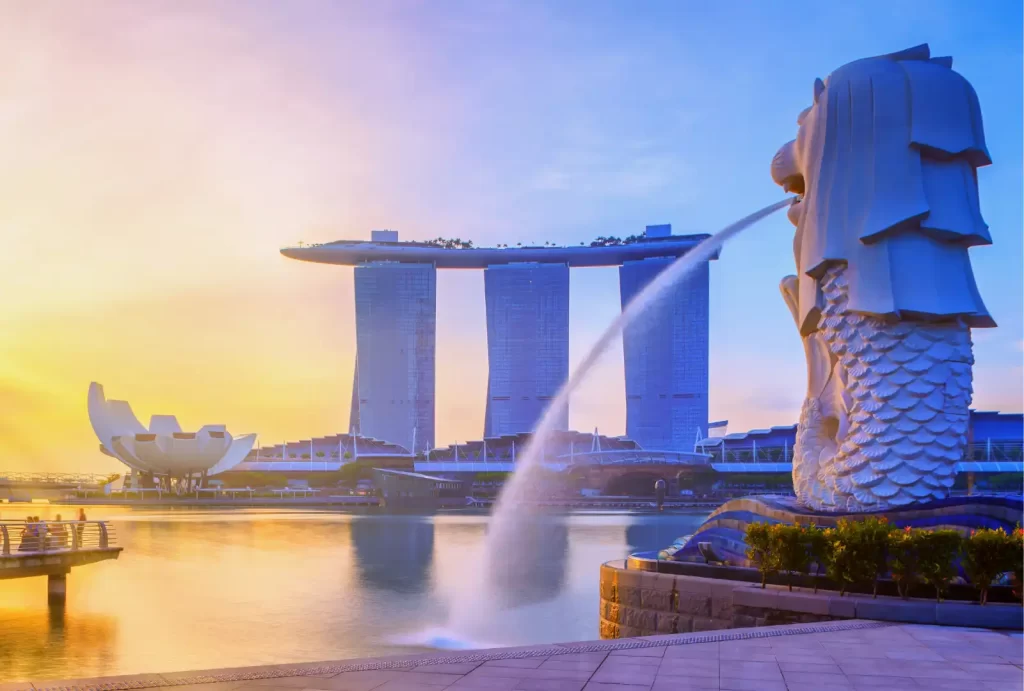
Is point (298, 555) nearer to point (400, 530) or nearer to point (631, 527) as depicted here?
point (400, 530)

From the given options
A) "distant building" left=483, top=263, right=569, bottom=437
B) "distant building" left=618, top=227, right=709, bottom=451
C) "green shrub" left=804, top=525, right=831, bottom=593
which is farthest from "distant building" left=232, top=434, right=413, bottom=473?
"green shrub" left=804, top=525, right=831, bottom=593

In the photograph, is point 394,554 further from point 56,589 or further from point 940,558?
point 940,558

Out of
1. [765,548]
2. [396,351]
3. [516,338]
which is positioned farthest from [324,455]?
[765,548]

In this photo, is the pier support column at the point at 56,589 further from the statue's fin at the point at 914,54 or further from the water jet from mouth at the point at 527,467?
the statue's fin at the point at 914,54

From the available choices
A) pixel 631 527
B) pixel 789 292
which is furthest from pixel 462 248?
pixel 789 292

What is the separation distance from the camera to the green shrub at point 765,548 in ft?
42.2

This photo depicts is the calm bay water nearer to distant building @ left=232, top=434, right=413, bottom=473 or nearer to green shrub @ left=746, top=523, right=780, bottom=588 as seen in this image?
green shrub @ left=746, top=523, right=780, bottom=588

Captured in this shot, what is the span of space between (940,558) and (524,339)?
131 meters

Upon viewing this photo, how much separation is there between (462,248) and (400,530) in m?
99.0

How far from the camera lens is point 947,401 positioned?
17.5 meters

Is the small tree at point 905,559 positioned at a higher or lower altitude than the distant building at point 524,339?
lower

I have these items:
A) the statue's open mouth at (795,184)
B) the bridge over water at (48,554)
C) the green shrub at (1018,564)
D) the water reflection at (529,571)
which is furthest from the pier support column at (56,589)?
the green shrub at (1018,564)

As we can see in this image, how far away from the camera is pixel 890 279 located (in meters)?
17.5

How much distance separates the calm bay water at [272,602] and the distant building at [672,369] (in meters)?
98.5
